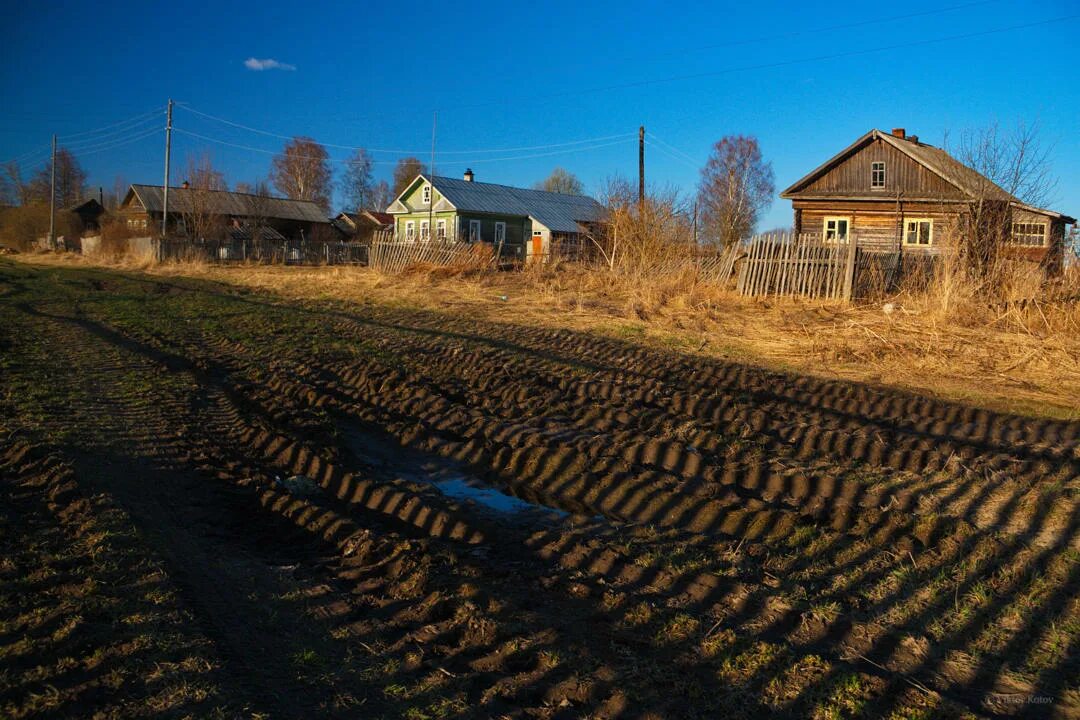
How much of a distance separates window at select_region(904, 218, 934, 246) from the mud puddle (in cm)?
3134

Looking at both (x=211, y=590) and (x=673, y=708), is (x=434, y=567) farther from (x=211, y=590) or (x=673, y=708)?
(x=673, y=708)

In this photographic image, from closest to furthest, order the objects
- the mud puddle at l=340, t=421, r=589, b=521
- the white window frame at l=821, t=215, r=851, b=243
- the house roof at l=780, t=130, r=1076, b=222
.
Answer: the mud puddle at l=340, t=421, r=589, b=521, the house roof at l=780, t=130, r=1076, b=222, the white window frame at l=821, t=215, r=851, b=243

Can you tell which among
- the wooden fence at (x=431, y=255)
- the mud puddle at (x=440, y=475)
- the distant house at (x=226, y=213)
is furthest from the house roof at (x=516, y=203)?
the mud puddle at (x=440, y=475)

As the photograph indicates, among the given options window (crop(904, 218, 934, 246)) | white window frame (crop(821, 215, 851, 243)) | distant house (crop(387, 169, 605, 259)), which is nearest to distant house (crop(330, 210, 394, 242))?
distant house (crop(387, 169, 605, 259))

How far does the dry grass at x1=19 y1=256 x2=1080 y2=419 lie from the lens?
9516 mm

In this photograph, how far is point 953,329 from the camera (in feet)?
37.9

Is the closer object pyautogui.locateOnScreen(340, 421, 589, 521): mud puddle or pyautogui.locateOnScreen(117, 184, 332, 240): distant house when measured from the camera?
pyautogui.locateOnScreen(340, 421, 589, 521): mud puddle

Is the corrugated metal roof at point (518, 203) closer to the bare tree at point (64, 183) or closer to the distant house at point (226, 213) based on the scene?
the distant house at point (226, 213)

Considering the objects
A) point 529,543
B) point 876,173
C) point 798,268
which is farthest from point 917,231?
point 529,543

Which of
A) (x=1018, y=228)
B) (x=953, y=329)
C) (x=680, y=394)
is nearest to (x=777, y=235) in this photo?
(x=1018, y=228)

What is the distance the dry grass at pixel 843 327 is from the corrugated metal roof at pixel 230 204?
123 feet

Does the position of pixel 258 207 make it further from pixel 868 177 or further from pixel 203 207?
pixel 868 177

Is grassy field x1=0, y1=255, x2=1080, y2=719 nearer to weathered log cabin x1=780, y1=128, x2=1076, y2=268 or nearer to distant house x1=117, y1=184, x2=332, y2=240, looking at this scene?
weathered log cabin x1=780, y1=128, x2=1076, y2=268

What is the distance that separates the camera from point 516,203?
49.1 m
